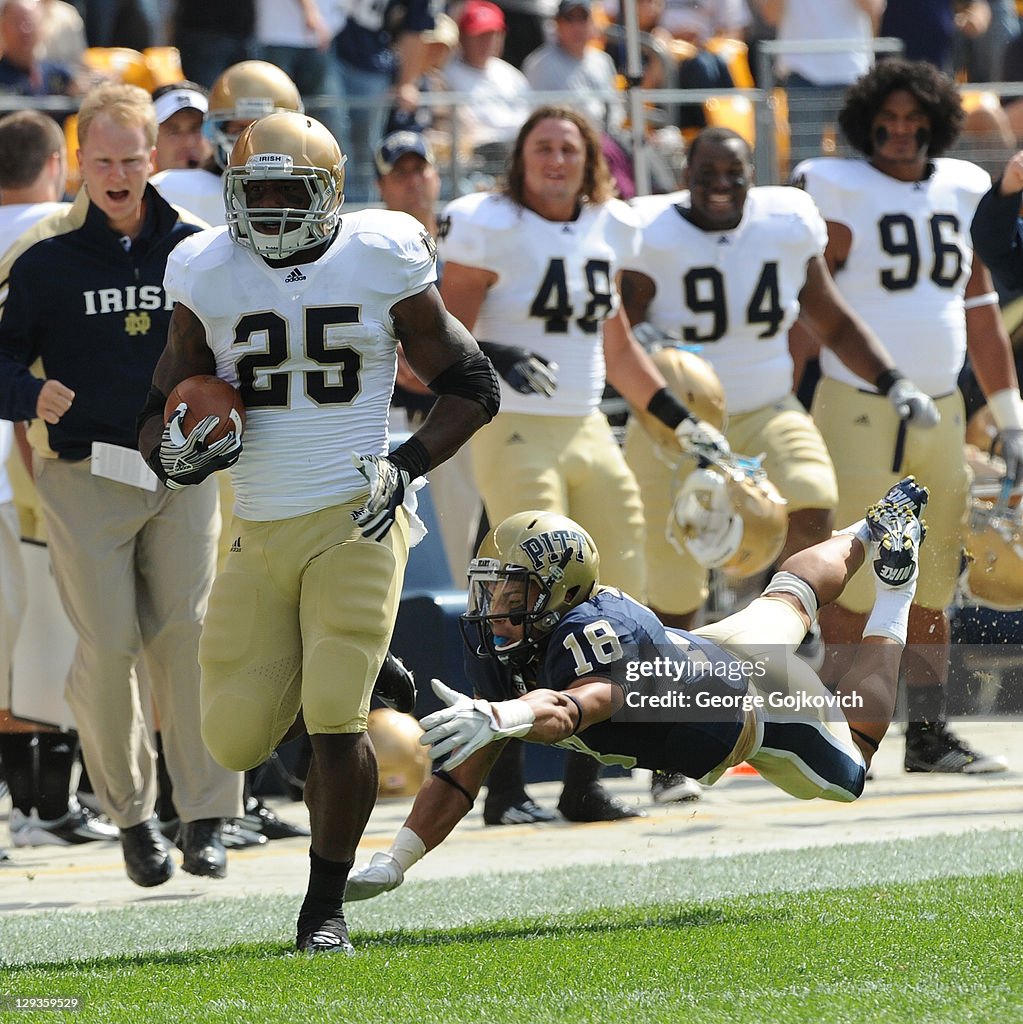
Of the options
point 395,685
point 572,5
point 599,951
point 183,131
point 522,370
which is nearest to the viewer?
point 599,951

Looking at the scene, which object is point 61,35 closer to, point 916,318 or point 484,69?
point 484,69

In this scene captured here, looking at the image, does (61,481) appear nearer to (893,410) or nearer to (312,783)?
(312,783)

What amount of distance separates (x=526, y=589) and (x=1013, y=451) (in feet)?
10.7

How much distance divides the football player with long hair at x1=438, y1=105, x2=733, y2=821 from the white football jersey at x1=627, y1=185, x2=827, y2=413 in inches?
13.3

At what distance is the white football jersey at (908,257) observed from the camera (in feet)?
23.1

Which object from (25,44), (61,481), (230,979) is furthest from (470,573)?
(25,44)

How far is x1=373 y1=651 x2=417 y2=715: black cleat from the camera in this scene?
15.3 ft

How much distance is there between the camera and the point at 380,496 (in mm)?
4133

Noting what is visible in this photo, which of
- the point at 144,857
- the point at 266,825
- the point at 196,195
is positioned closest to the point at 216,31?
the point at 196,195

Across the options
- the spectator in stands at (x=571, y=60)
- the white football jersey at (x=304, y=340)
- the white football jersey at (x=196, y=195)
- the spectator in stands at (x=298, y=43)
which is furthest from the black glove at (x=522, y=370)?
the spectator in stands at (x=571, y=60)

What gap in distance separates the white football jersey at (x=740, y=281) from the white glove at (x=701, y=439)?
1.55 ft

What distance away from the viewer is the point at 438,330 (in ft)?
14.6

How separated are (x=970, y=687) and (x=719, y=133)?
2.23 metres

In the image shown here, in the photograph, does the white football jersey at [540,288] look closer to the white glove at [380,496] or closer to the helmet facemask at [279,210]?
the helmet facemask at [279,210]
